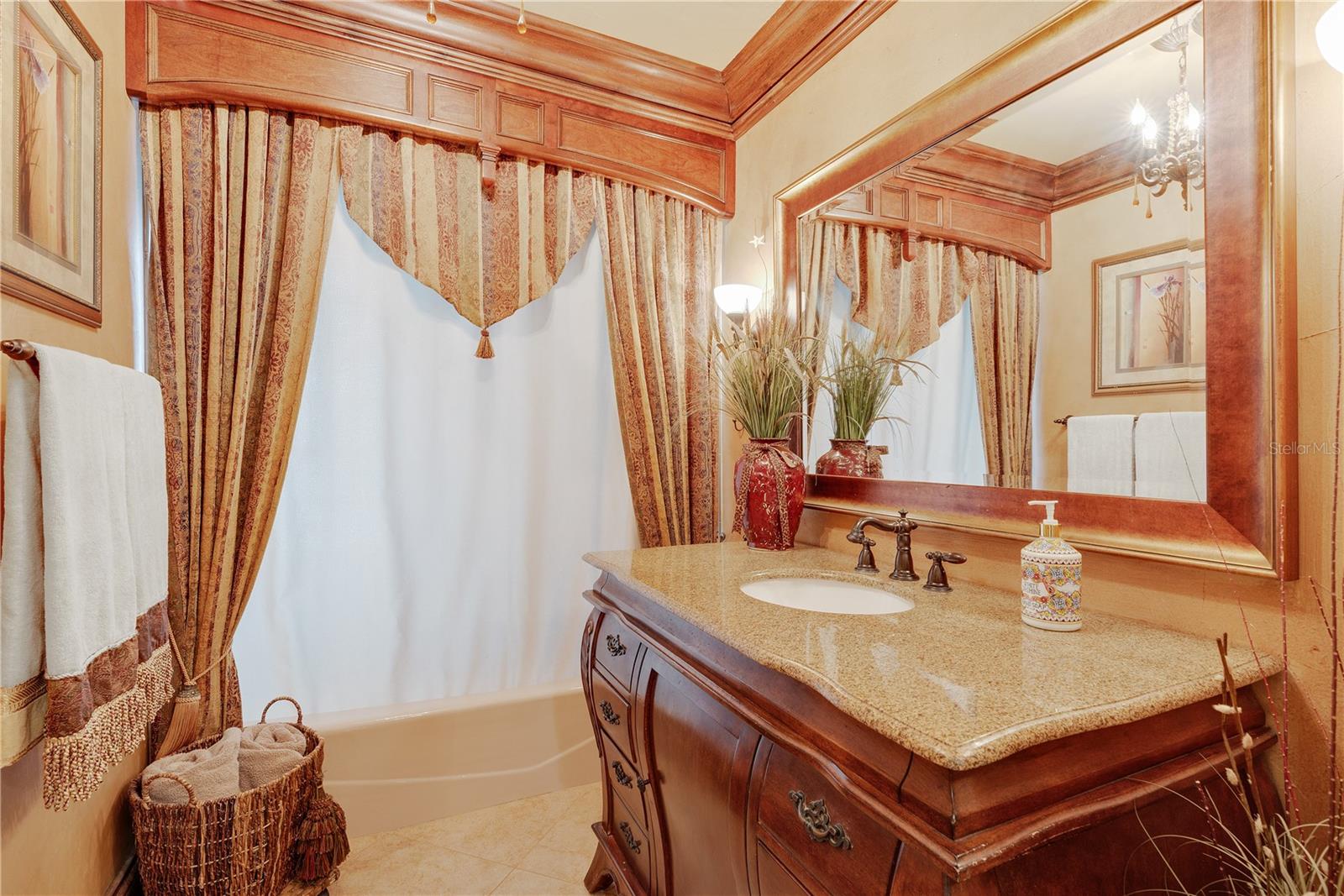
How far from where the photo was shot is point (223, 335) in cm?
183

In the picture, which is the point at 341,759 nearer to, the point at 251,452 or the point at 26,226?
the point at 251,452

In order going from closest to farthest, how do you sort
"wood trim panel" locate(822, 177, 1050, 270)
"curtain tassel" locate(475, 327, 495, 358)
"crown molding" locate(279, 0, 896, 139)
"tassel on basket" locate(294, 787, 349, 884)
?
"wood trim panel" locate(822, 177, 1050, 270) → "tassel on basket" locate(294, 787, 349, 884) → "crown molding" locate(279, 0, 896, 139) → "curtain tassel" locate(475, 327, 495, 358)

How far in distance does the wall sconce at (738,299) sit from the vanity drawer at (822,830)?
66.5 inches

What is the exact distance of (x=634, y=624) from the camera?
1.42 m

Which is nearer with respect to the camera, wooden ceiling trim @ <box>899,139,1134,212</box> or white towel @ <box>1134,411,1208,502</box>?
white towel @ <box>1134,411,1208,502</box>

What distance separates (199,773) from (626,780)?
114cm

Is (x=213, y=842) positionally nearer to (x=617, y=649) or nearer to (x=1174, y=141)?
(x=617, y=649)

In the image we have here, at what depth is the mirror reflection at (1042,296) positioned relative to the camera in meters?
1.06

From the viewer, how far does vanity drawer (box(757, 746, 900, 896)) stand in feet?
2.46

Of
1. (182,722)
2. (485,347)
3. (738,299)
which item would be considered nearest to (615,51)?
(738,299)

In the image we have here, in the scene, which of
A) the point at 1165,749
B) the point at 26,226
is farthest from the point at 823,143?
the point at 26,226
